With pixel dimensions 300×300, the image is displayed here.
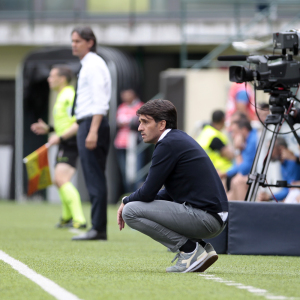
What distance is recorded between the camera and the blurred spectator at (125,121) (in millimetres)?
13547

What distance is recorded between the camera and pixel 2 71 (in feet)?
53.4

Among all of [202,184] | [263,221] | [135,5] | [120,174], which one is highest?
[135,5]

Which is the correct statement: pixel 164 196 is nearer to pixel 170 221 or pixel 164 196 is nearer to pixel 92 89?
pixel 170 221

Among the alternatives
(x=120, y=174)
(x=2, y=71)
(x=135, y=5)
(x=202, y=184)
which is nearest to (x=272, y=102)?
(x=202, y=184)

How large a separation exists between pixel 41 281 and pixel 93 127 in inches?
116

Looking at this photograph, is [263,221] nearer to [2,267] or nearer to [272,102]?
[272,102]

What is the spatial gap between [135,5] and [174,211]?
37.0 ft

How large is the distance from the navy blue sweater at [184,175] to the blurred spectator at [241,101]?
588 centimetres

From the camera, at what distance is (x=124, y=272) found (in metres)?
4.71

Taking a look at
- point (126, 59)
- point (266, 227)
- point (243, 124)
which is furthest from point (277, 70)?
point (126, 59)

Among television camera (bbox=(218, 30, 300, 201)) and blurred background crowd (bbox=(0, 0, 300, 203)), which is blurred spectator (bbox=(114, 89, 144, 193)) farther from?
television camera (bbox=(218, 30, 300, 201))

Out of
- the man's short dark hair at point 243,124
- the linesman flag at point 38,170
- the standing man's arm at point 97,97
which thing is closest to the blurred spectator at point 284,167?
the man's short dark hair at point 243,124

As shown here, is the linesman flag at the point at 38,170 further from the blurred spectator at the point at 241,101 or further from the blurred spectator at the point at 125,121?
the blurred spectator at the point at 125,121

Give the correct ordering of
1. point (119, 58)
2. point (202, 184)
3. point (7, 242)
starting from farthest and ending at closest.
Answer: point (119, 58) < point (7, 242) < point (202, 184)
